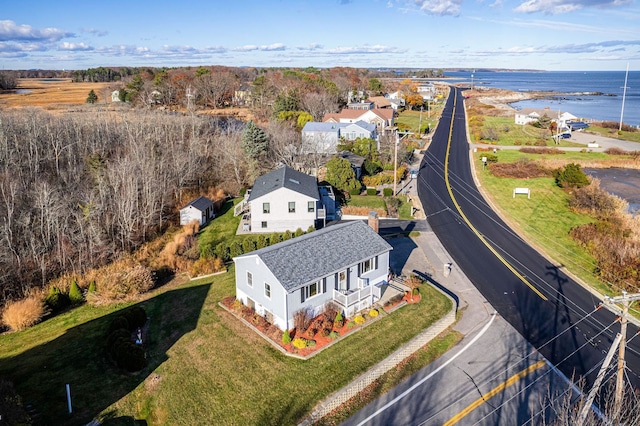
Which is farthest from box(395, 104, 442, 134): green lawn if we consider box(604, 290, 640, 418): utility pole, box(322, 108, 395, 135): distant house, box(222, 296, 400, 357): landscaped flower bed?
box(604, 290, 640, 418): utility pole

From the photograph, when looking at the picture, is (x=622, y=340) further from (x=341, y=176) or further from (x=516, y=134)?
(x=516, y=134)

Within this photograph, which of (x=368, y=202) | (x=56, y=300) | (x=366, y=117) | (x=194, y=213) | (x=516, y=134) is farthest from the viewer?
(x=516, y=134)

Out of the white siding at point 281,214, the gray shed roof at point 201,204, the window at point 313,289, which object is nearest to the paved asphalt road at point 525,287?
the window at point 313,289

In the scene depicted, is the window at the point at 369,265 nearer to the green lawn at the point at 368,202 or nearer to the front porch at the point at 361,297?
the front porch at the point at 361,297

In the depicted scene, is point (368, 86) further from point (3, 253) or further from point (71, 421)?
point (71, 421)

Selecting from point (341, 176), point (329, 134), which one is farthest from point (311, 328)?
point (329, 134)

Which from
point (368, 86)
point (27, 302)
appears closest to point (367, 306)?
point (27, 302)
